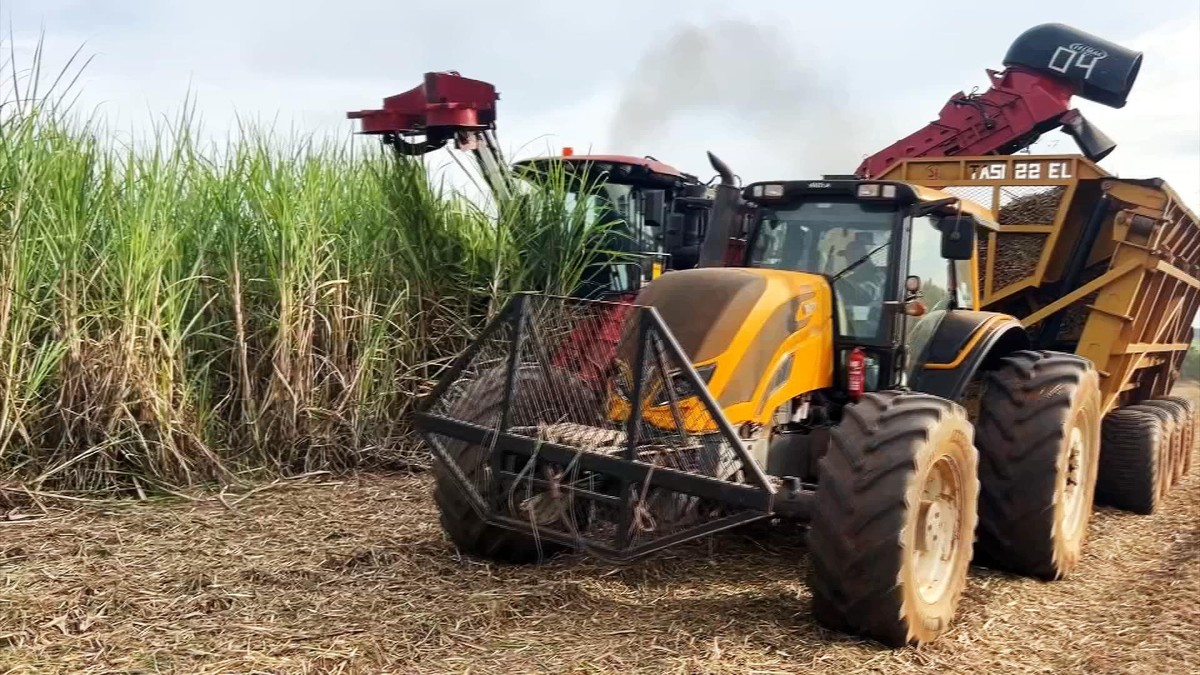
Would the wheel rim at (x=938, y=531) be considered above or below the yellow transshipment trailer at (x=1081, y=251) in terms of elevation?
below

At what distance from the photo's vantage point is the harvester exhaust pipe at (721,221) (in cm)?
528

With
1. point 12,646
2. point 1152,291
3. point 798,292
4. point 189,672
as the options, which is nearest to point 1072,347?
point 1152,291

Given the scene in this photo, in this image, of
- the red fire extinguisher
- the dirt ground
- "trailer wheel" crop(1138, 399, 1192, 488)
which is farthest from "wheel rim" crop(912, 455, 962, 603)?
"trailer wheel" crop(1138, 399, 1192, 488)

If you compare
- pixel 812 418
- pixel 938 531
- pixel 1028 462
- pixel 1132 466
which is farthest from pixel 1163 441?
pixel 938 531

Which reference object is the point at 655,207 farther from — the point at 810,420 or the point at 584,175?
the point at 810,420

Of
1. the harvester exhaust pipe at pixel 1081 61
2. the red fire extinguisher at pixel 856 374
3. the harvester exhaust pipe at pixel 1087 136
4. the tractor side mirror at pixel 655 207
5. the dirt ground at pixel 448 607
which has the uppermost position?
the harvester exhaust pipe at pixel 1081 61

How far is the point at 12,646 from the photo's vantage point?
339cm

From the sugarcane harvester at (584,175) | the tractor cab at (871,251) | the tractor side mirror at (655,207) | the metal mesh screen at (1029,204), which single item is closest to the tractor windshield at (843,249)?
the tractor cab at (871,251)

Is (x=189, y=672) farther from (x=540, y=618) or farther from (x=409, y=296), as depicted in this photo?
(x=409, y=296)

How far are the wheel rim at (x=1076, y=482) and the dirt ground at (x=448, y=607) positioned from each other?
8.7 inches

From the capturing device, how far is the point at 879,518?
3455 mm

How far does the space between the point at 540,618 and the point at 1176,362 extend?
6528 millimetres

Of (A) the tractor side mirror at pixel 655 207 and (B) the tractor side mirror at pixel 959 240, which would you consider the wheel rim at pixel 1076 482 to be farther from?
(A) the tractor side mirror at pixel 655 207

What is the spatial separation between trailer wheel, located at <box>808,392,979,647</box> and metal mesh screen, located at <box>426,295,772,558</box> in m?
0.27
